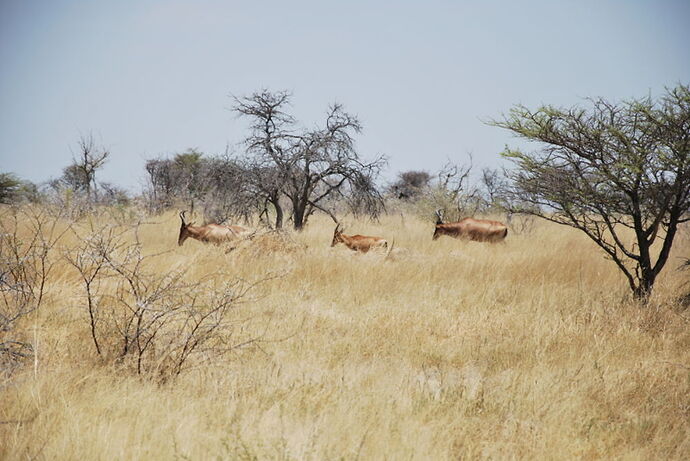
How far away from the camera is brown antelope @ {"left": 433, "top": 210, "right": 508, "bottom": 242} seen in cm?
1376

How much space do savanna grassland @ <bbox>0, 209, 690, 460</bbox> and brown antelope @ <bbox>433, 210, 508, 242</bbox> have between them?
6256mm

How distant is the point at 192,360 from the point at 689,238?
15190mm

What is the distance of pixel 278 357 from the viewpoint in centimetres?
436

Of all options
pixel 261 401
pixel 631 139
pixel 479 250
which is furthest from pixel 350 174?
pixel 261 401

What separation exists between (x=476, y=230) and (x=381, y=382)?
10604 millimetres

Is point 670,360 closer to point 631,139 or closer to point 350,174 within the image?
point 631,139

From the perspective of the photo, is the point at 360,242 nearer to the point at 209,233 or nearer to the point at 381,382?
the point at 209,233

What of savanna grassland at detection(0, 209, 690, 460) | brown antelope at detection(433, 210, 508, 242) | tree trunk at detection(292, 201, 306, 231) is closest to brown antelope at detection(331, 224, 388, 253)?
Result: savanna grassland at detection(0, 209, 690, 460)

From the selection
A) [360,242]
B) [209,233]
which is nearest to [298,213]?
[209,233]

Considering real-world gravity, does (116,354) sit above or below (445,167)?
below

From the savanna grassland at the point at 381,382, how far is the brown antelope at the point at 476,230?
246 inches

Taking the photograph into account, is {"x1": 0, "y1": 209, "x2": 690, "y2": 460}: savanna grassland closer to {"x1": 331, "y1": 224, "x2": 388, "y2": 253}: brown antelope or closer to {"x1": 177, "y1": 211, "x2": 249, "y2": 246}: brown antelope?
{"x1": 331, "y1": 224, "x2": 388, "y2": 253}: brown antelope

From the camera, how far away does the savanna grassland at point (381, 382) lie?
2.80 metres

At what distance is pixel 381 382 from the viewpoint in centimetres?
390
